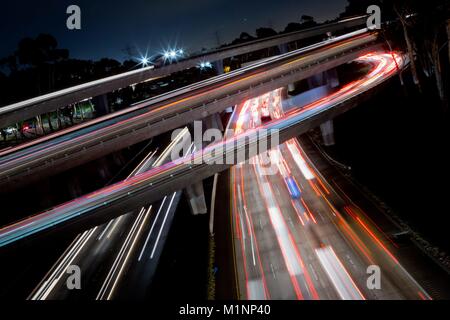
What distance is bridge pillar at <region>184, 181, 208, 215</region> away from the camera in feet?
73.6

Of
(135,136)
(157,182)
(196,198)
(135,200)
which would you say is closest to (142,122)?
(135,136)

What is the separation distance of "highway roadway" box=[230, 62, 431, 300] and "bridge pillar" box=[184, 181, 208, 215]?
2.68 metres

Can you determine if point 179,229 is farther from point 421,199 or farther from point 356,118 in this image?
point 356,118

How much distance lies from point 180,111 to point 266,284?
1914cm

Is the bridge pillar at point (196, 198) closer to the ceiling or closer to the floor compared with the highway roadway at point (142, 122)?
closer to the floor

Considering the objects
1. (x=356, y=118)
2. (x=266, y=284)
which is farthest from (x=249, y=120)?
(x=266, y=284)

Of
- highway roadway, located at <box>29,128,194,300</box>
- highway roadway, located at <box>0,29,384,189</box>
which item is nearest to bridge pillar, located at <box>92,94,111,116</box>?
highway roadway, located at <box>0,29,384,189</box>

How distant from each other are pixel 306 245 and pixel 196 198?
10.1 m

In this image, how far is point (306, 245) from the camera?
1530 centimetres

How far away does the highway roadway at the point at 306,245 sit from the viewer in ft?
40.3

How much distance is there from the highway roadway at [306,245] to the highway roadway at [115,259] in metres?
5.70

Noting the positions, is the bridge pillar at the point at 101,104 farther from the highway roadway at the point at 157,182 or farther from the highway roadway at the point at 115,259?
the highway roadway at the point at 157,182

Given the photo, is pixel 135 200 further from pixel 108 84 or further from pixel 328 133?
pixel 108 84

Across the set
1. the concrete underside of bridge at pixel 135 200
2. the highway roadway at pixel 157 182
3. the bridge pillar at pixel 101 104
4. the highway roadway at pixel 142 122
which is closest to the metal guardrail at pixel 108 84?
the bridge pillar at pixel 101 104
